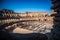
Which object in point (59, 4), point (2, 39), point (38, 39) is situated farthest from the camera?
point (38, 39)

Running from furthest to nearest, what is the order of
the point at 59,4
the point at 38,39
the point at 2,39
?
the point at 38,39 → the point at 2,39 → the point at 59,4

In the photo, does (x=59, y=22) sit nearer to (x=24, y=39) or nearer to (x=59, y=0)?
(x=59, y=0)

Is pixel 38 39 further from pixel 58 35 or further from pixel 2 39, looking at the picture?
pixel 58 35

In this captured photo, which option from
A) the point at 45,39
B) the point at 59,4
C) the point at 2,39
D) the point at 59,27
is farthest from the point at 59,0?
the point at 45,39

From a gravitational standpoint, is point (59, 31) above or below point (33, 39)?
above

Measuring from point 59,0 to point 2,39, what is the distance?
9.31 ft

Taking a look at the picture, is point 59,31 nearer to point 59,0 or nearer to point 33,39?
point 59,0

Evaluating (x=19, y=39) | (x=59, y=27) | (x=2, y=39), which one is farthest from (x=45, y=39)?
(x=59, y=27)

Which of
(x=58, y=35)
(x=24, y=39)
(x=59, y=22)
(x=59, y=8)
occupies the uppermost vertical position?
(x=59, y=8)

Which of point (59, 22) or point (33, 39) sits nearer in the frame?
point (59, 22)

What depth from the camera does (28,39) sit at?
6797 mm

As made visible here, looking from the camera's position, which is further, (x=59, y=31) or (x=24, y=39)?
(x=24, y=39)

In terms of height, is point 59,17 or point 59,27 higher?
point 59,17

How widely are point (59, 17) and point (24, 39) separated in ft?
10.9
